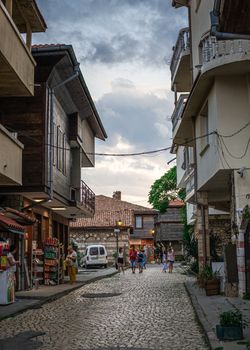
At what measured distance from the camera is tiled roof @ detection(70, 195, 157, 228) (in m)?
58.7

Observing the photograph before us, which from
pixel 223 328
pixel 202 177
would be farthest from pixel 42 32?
pixel 223 328

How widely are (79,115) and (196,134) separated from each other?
28.8 feet

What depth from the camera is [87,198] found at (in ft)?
99.3

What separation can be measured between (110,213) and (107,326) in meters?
51.6

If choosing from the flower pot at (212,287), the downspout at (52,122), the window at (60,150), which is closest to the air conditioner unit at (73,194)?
the window at (60,150)

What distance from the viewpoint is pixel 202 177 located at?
61.5 feet

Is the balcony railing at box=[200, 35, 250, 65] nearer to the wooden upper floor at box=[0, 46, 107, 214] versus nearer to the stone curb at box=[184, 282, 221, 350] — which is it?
the wooden upper floor at box=[0, 46, 107, 214]

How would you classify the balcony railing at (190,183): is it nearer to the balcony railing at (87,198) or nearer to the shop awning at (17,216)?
the balcony railing at (87,198)

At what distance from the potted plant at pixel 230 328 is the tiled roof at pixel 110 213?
47.4 meters

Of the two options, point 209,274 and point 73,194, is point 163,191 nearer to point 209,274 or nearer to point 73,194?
point 73,194

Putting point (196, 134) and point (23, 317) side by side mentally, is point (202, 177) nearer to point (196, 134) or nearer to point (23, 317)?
point (196, 134)

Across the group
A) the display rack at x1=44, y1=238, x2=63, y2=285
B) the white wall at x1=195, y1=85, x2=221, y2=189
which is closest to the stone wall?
the display rack at x1=44, y1=238, x2=63, y2=285

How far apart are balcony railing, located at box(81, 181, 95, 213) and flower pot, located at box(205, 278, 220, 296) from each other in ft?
40.7

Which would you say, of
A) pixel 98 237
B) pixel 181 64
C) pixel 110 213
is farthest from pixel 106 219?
pixel 181 64
